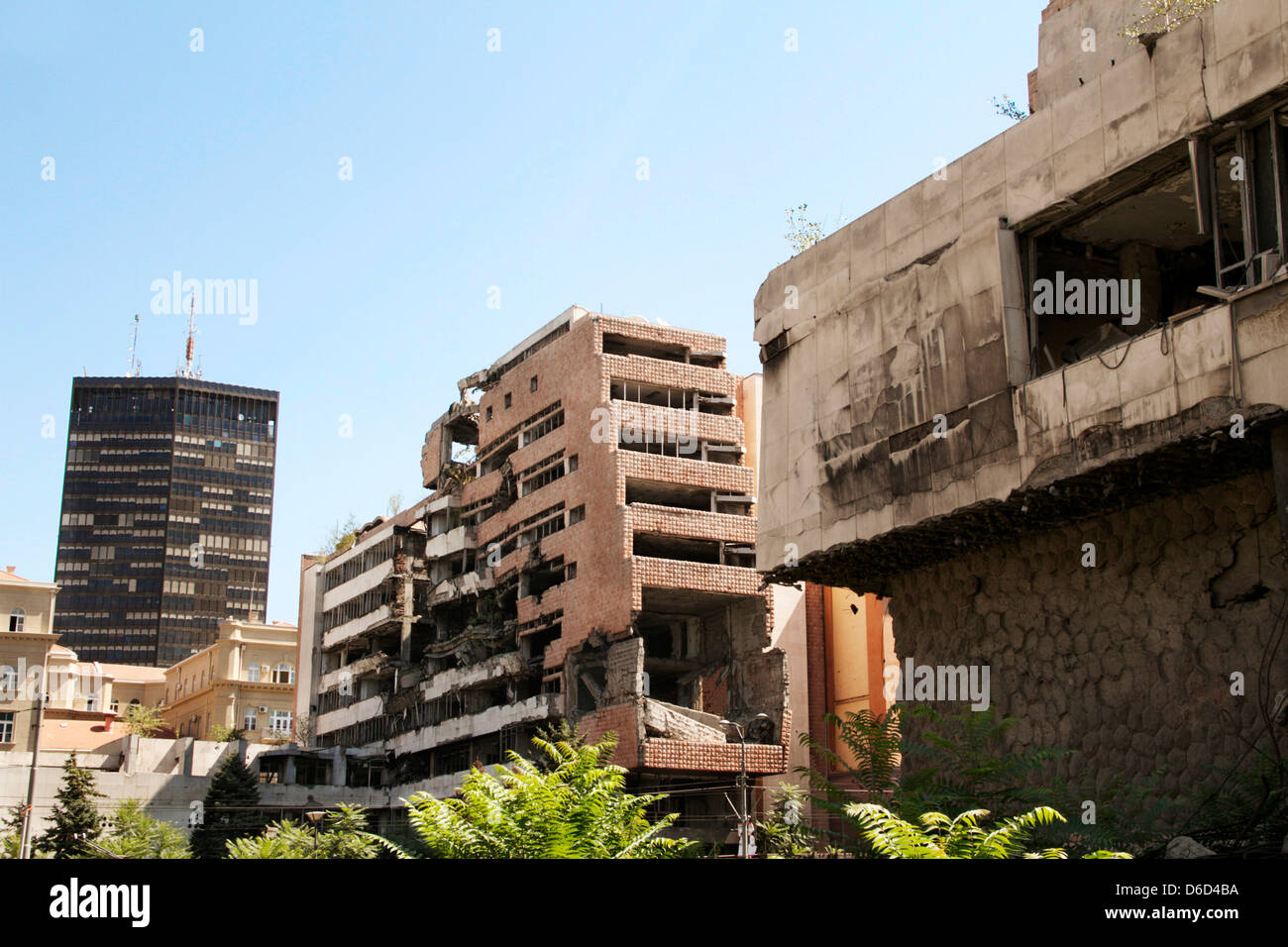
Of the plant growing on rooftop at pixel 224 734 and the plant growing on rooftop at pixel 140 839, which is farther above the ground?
the plant growing on rooftop at pixel 224 734

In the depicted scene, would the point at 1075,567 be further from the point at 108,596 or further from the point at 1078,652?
the point at 108,596

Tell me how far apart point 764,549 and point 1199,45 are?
42.3 feet

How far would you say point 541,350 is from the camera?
62.1m

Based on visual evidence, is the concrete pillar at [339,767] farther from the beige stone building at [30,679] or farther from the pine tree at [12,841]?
the beige stone building at [30,679]

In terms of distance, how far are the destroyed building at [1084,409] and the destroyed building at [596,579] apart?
2505cm

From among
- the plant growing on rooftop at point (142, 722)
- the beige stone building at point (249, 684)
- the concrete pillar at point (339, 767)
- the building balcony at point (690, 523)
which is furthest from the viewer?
the beige stone building at point (249, 684)

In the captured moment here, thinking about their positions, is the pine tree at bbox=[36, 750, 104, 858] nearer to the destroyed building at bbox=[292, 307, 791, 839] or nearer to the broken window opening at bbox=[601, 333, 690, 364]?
the destroyed building at bbox=[292, 307, 791, 839]

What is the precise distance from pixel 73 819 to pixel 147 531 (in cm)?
10537

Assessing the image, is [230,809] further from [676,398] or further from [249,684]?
[249,684]

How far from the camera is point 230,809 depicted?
205ft

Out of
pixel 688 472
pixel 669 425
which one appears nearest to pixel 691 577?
pixel 688 472

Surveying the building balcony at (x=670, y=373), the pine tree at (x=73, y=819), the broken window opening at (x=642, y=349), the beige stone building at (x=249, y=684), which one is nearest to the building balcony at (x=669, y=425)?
the building balcony at (x=670, y=373)

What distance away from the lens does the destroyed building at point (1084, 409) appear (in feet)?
63.5

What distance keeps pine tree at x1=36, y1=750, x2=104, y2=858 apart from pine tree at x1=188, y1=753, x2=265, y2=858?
5.68 meters
